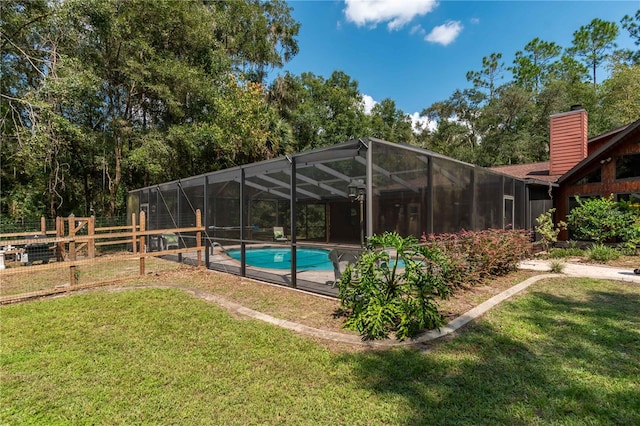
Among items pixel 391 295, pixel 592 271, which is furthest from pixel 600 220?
pixel 391 295

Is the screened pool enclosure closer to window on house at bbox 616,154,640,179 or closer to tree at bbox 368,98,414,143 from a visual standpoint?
window on house at bbox 616,154,640,179

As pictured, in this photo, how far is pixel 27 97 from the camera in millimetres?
8445

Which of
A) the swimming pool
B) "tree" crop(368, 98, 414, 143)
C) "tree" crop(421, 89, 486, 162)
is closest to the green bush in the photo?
the swimming pool

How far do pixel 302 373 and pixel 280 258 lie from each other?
4135 millimetres

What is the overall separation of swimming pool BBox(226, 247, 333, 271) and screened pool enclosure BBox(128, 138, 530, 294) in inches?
1.0

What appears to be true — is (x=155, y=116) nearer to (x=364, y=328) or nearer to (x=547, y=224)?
(x=364, y=328)

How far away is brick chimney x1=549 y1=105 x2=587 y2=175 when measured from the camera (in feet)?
37.2

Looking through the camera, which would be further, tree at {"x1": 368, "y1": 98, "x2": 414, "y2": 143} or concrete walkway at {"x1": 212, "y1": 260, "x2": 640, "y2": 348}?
tree at {"x1": 368, "y1": 98, "x2": 414, "y2": 143}

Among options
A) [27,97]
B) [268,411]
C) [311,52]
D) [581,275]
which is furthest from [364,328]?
[311,52]

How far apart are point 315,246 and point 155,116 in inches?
465

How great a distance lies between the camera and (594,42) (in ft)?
80.9

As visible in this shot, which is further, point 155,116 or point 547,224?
point 155,116

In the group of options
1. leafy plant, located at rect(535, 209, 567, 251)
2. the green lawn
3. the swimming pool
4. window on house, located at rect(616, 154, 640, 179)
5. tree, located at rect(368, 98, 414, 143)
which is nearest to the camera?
the green lawn

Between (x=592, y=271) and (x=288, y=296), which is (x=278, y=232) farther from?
(x=592, y=271)
